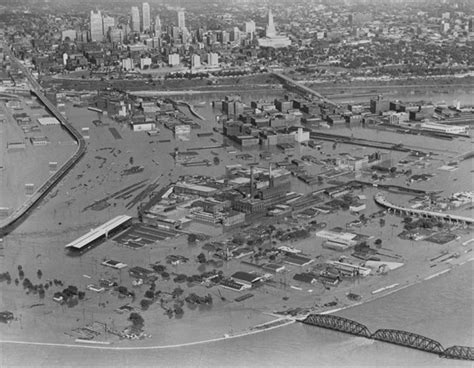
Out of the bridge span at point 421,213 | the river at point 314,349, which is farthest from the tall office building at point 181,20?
the river at point 314,349

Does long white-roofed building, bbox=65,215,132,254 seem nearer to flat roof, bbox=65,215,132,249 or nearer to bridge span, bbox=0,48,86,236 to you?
flat roof, bbox=65,215,132,249

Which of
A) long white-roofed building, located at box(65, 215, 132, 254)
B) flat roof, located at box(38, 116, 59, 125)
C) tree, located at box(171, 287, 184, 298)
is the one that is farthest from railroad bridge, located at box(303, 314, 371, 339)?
flat roof, located at box(38, 116, 59, 125)

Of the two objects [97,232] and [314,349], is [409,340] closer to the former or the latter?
[314,349]

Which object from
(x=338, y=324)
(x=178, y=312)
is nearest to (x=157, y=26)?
(x=178, y=312)

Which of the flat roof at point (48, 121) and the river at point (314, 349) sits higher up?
the flat roof at point (48, 121)

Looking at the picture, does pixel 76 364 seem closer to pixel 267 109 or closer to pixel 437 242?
pixel 437 242

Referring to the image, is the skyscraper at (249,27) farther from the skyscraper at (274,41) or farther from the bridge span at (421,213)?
the bridge span at (421,213)

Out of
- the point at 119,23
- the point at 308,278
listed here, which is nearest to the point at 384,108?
the point at 308,278
